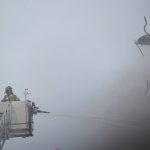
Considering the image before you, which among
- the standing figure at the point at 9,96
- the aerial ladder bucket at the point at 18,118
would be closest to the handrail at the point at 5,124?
the aerial ladder bucket at the point at 18,118

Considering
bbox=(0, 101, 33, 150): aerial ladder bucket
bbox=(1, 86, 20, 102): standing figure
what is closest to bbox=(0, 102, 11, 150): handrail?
bbox=(0, 101, 33, 150): aerial ladder bucket

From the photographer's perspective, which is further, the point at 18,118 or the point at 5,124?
the point at 18,118

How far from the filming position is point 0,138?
9562mm

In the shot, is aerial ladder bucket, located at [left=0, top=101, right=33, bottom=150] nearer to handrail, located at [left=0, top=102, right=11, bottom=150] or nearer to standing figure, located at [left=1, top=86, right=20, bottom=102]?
handrail, located at [left=0, top=102, right=11, bottom=150]

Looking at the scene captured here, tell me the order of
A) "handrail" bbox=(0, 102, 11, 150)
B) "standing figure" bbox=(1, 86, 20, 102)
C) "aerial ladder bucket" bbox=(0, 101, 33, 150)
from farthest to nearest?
"standing figure" bbox=(1, 86, 20, 102)
"aerial ladder bucket" bbox=(0, 101, 33, 150)
"handrail" bbox=(0, 102, 11, 150)

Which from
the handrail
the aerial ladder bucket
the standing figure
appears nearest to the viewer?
the handrail

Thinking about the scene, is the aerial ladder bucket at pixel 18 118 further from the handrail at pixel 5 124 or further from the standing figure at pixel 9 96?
the standing figure at pixel 9 96

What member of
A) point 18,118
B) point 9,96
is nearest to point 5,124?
point 18,118

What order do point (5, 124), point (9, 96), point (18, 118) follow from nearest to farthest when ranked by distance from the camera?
point (5, 124) → point (18, 118) → point (9, 96)

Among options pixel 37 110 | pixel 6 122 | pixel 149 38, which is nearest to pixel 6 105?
pixel 6 122

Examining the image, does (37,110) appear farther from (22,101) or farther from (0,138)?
(0,138)

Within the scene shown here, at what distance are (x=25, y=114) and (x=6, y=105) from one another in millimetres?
1040

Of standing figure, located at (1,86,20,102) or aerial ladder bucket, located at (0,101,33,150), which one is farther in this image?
standing figure, located at (1,86,20,102)

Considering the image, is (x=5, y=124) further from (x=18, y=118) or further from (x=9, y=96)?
(x=9, y=96)
